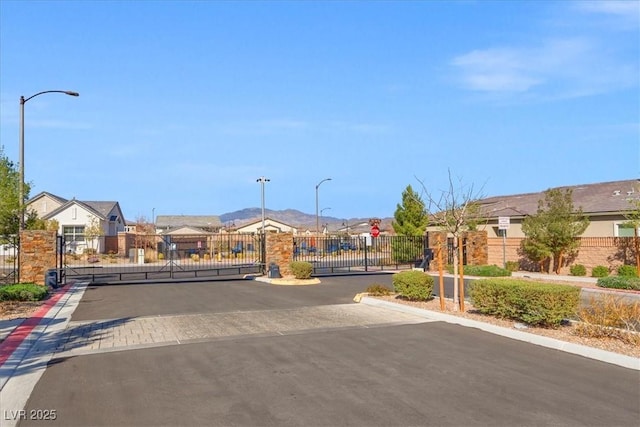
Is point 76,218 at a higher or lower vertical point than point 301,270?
higher

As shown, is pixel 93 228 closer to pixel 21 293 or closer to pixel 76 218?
pixel 76 218

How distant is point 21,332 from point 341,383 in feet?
25.2

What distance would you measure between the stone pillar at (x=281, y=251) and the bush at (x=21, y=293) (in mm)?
10805

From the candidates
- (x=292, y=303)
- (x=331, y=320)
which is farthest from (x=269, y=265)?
(x=331, y=320)

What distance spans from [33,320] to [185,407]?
27.9 ft

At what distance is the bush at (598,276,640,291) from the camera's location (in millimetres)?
20344

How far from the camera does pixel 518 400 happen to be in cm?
680

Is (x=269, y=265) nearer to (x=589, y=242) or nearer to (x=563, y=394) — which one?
(x=589, y=242)

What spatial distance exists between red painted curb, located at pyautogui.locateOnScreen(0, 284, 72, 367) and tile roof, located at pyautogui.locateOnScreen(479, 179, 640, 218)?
24.8m

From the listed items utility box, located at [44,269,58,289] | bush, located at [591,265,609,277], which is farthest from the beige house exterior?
utility box, located at [44,269,58,289]

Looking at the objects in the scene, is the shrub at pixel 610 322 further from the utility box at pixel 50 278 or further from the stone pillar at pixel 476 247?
the stone pillar at pixel 476 247

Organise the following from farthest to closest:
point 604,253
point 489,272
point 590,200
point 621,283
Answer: point 590,200, point 489,272, point 604,253, point 621,283

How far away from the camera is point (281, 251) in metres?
26.3

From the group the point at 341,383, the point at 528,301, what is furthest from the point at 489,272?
the point at 341,383
